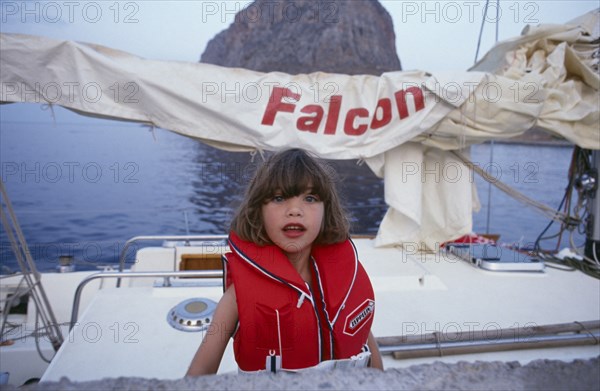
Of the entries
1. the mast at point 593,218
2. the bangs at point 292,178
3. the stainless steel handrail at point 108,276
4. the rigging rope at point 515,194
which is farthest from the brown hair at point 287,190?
the mast at point 593,218

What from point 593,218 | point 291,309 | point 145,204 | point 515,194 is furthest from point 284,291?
point 145,204

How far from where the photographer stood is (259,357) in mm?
1070

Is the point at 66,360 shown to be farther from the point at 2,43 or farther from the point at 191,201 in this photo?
the point at 191,201

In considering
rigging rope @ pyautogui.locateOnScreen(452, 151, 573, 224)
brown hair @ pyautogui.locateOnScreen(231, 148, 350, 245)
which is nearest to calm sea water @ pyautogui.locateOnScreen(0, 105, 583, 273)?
rigging rope @ pyautogui.locateOnScreen(452, 151, 573, 224)

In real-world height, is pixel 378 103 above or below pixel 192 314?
above

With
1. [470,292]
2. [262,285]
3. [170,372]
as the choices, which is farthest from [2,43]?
[470,292]

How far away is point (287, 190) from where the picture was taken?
1.12m

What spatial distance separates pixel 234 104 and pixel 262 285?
73.6 inches

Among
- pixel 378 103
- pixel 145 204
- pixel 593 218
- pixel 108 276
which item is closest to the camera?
pixel 108 276

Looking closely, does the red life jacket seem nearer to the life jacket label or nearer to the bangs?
the life jacket label

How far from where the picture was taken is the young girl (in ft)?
3.52

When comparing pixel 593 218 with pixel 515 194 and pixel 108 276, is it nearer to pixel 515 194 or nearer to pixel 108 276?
pixel 515 194

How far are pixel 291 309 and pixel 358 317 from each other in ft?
0.73

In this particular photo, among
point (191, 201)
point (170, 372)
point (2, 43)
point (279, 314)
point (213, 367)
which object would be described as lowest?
point (191, 201)
